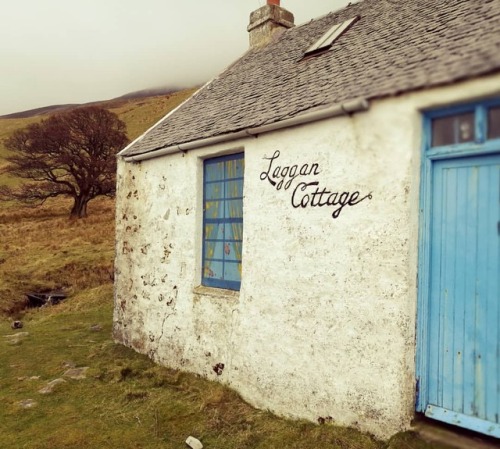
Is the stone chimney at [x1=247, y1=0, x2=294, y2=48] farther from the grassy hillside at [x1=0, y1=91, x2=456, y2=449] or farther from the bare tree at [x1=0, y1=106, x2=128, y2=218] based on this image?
the bare tree at [x1=0, y1=106, x2=128, y2=218]

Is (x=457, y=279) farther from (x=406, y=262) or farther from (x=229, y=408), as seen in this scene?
(x=229, y=408)

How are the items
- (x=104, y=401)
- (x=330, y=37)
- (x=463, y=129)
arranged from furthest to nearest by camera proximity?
(x=330, y=37)
(x=104, y=401)
(x=463, y=129)

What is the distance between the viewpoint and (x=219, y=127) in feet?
22.2

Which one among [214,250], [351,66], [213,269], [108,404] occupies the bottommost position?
[108,404]

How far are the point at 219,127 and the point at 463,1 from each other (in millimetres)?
4037

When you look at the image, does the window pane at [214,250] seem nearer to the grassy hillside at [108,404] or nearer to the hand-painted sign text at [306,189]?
the hand-painted sign text at [306,189]

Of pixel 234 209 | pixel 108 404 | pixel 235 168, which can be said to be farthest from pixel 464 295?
pixel 108 404

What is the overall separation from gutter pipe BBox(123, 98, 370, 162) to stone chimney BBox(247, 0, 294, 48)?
5278 mm

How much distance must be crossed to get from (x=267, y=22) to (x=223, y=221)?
6.86 m

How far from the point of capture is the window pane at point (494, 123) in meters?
3.84

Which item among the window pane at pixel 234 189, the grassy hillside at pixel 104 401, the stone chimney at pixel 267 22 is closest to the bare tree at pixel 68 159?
the grassy hillside at pixel 104 401

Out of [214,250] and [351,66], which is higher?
[351,66]

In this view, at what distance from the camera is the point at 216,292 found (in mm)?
6758

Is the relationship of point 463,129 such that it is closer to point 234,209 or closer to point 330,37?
point 234,209
